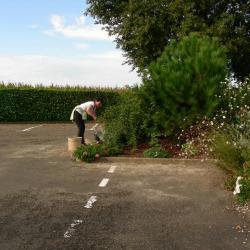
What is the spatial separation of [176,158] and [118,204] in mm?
4628

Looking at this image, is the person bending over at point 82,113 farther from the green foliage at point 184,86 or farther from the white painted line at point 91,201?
the white painted line at point 91,201

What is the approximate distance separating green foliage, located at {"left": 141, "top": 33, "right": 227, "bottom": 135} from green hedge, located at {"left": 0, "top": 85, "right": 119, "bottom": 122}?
41.5 ft

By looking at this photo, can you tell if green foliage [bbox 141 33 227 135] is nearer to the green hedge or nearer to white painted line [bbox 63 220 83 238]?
white painted line [bbox 63 220 83 238]

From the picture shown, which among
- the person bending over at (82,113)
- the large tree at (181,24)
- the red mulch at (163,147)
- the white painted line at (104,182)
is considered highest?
the large tree at (181,24)

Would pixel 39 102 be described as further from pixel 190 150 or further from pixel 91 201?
pixel 91 201

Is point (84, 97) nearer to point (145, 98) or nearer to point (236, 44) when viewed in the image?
point (236, 44)

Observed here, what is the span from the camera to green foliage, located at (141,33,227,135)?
13477 mm

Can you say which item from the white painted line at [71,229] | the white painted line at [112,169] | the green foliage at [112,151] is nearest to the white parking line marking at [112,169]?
the white painted line at [112,169]

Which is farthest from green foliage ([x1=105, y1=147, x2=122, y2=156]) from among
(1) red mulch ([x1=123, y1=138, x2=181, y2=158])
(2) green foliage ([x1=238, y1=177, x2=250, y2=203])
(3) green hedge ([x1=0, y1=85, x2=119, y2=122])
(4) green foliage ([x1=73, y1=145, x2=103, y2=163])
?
(3) green hedge ([x1=0, y1=85, x2=119, y2=122])

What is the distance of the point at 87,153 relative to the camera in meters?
12.5

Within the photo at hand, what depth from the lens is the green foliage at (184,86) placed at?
531 inches

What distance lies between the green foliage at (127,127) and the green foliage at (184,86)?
341mm

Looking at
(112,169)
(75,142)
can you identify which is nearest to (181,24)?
(75,142)

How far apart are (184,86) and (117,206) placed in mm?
6129
